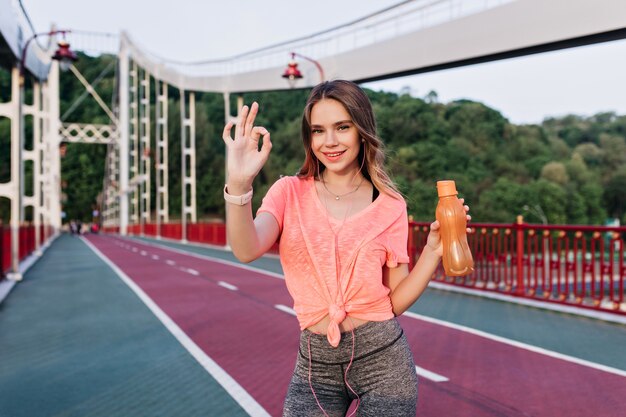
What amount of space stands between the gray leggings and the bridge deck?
281cm

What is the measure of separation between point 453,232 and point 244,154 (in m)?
0.60

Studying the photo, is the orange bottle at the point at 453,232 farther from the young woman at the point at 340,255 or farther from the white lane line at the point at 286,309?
the white lane line at the point at 286,309

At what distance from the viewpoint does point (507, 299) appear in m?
11.3

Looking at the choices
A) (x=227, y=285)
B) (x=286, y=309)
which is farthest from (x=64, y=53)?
(x=286, y=309)

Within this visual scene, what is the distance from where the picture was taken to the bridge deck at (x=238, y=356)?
511 cm

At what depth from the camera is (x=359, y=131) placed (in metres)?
2.20

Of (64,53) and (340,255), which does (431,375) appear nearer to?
(340,255)

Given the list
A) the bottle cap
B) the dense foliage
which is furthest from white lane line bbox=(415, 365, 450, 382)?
the dense foliage

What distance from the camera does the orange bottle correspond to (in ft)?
6.50

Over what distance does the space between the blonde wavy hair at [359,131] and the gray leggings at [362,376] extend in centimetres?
46

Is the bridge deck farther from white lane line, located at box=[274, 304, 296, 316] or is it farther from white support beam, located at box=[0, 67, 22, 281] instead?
white support beam, located at box=[0, 67, 22, 281]

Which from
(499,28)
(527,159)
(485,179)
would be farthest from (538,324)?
(527,159)

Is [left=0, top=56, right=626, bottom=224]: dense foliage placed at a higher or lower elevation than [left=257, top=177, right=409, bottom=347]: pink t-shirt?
higher

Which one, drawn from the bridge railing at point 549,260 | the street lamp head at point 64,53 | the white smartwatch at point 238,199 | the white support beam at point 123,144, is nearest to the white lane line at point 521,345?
the bridge railing at point 549,260
